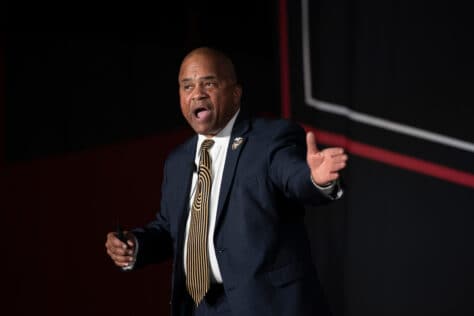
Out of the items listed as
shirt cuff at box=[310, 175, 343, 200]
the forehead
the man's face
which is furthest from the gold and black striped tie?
shirt cuff at box=[310, 175, 343, 200]

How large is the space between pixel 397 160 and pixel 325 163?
1.67 metres

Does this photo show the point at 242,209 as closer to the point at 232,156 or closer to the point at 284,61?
the point at 232,156

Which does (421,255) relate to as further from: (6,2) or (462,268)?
(6,2)

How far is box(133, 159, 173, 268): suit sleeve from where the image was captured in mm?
1668

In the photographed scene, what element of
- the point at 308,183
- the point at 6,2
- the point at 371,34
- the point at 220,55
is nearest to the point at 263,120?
the point at 220,55

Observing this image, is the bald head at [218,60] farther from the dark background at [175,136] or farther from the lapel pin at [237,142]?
the dark background at [175,136]

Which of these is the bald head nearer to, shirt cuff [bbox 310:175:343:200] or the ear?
the ear

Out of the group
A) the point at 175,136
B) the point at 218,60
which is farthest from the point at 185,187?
the point at 175,136

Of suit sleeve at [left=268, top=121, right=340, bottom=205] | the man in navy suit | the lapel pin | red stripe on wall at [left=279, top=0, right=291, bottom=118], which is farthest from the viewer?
red stripe on wall at [left=279, top=0, right=291, bottom=118]

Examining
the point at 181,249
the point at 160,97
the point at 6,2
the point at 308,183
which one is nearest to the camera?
the point at 308,183

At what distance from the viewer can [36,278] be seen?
104 inches

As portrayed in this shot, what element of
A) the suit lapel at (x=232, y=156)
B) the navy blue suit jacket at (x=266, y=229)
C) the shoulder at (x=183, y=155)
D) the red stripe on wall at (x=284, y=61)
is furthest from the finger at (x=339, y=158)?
the red stripe on wall at (x=284, y=61)

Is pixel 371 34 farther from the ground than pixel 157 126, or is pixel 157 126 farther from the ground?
pixel 371 34

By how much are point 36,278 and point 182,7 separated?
1.51 meters
